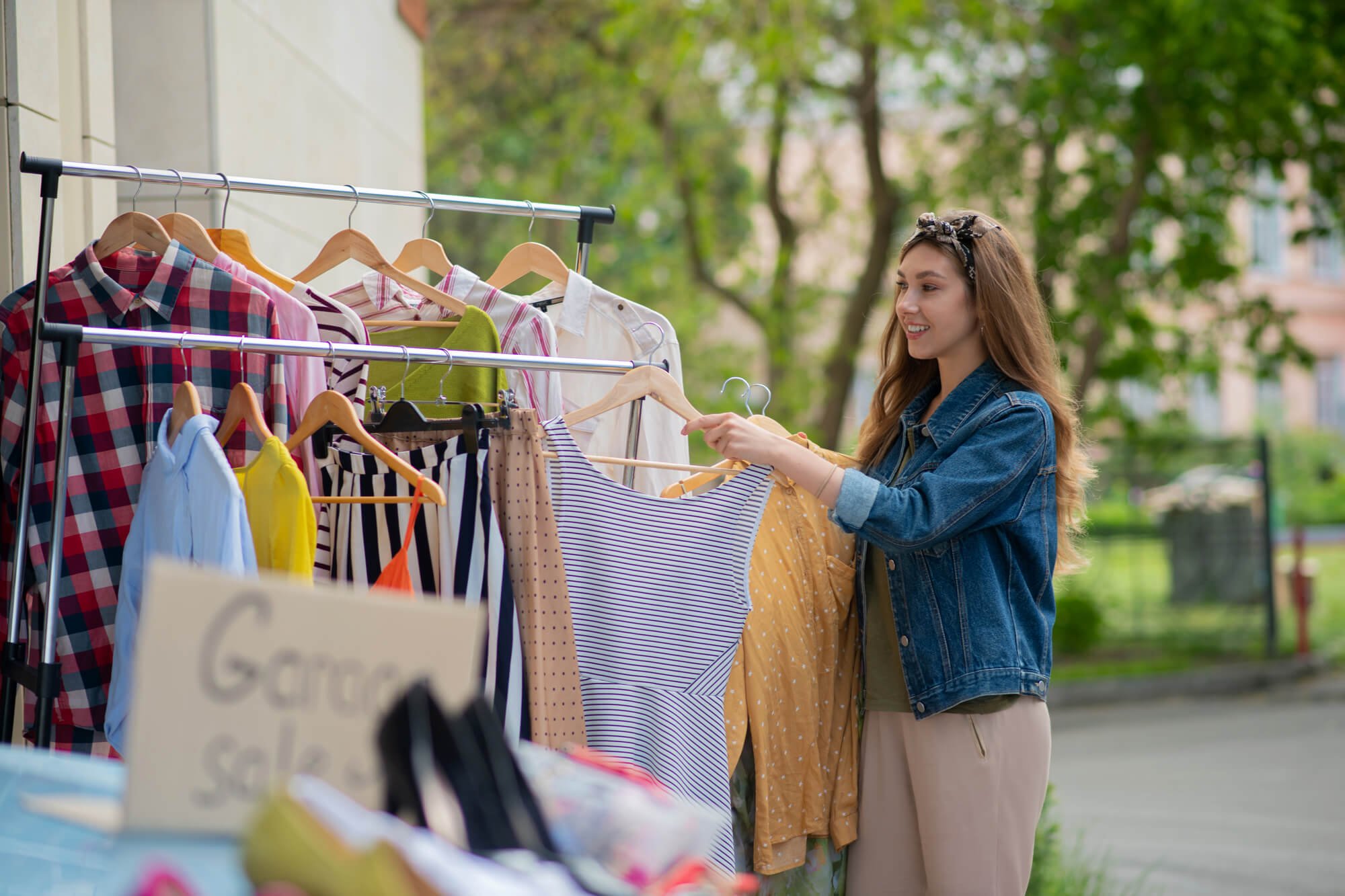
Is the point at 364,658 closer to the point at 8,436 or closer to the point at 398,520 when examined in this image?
the point at 398,520

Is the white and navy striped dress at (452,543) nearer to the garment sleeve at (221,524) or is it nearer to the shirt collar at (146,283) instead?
the garment sleeve at (221,524)

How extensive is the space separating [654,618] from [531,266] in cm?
112

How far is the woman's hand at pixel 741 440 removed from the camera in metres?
2.32

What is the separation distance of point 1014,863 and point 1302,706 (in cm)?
818

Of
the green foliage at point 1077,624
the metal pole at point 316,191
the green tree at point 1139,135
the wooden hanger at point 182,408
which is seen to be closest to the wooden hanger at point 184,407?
the wooden hanger at point 182,408

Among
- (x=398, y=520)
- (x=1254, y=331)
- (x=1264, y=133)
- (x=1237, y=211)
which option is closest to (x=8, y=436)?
(x=398, y=520)

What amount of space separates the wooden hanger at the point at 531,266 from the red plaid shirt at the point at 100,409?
765 mm

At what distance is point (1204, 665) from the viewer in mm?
10391

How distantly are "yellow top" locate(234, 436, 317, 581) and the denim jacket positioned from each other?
0.99 m

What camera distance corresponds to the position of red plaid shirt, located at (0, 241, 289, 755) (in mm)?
2170

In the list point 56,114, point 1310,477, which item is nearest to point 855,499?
point 56,114

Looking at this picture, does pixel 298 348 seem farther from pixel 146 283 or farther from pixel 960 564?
pixel 960 564

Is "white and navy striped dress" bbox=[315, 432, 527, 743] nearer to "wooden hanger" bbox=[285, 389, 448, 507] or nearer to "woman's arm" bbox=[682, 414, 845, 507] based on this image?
"wooden hanger" bbox=[285, 389, 448, 507]

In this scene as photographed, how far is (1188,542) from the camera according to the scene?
1063 centimetres
